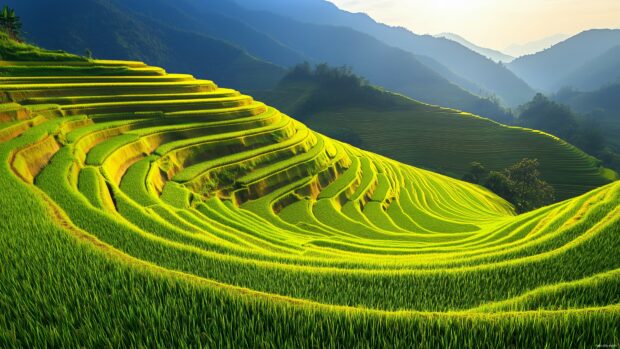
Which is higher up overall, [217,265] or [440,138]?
[440,138]

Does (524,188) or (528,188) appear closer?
(528,188)

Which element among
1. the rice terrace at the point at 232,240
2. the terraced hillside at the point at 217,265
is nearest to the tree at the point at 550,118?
the rice terrace at the point at 232,240

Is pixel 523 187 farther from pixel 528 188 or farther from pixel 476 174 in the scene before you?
pixel 476 174

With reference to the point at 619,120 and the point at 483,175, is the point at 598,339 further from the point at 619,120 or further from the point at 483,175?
the point at 619,120

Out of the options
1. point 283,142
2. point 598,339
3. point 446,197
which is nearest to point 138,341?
point 598,339

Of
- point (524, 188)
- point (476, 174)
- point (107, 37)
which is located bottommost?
point (476, 174)

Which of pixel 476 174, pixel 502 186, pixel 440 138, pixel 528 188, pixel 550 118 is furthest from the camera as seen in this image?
pixel 550 118

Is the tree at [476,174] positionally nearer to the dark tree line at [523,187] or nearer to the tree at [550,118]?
the dark tree line at [523,187]

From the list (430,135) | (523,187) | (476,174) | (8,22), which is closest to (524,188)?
(523,187)

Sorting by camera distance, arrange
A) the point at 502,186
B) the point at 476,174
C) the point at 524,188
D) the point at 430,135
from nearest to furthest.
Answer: the point at 524,188 < the point at 502,186 < the point at 476,174 < the point at 430,135
